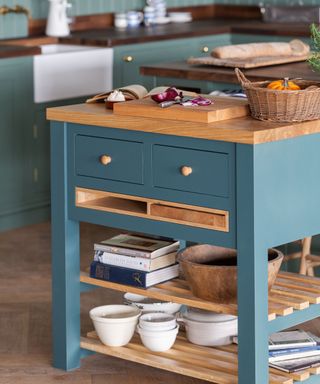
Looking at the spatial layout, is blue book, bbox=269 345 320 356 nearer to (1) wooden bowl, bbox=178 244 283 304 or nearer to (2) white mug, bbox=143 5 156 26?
(1) wooden bowl, bbox=178 244 283 304

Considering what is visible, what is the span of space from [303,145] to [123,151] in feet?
2.08

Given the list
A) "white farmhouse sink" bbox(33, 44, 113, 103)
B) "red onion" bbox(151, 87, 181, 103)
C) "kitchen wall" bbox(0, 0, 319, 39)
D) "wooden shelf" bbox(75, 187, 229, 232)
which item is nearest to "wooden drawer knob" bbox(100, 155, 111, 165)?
"wooden shelf" bbox(75, 187, 229, 232)

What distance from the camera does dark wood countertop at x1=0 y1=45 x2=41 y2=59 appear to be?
244 inches

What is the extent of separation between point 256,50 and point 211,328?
80.6 inches

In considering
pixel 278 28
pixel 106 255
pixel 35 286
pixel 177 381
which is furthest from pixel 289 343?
pixel 278 28

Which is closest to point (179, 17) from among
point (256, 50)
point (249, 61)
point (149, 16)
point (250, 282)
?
point (149, 16)

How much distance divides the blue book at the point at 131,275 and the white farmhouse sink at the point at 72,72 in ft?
8.47

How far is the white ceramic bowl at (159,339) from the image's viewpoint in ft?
12.9

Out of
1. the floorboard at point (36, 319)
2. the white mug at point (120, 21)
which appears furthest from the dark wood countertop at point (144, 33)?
the floorboard at point (36, 319)

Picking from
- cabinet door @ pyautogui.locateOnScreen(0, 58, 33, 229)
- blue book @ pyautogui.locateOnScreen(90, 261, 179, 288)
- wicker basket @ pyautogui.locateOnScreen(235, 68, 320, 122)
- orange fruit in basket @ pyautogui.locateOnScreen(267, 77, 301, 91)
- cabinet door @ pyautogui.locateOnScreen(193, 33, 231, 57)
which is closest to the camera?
wicker basket @ pyautogui.locateOnScreen(235, 68, 320, 122)

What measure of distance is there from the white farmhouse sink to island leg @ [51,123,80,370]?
2.48 m

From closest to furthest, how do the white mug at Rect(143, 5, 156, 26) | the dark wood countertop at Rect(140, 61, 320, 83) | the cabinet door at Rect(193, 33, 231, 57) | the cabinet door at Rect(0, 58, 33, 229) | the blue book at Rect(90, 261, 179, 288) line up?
the blue book at Rect(90, 261, 179, 288) → the dark wood countertop at Rect(140, 61, 320, 83) → the cabinet door at Rect(0, 58, 33, 229) → the cabinet door at Rect(193, 33, 231, 57) → the white mug at Rect(143, 5, 156, 26)

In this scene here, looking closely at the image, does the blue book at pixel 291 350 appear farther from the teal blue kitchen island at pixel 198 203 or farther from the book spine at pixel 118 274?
A: the book spine at pixel 118 274

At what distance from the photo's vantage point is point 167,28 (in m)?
7.50
